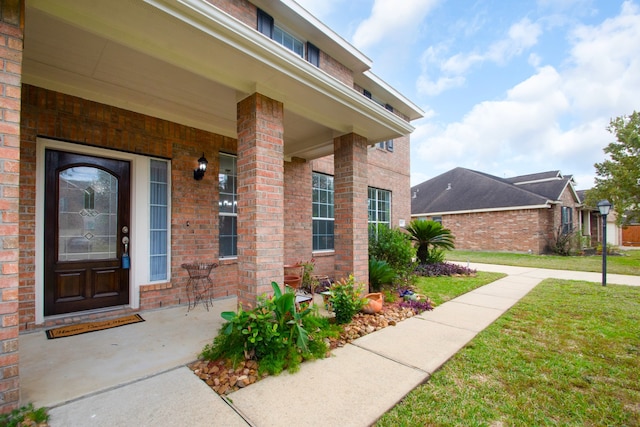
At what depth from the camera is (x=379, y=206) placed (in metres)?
9.61

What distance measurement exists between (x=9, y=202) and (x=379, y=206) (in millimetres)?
8860

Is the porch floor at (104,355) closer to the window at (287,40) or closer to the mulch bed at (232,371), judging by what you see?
the mulch bed at (232,371)

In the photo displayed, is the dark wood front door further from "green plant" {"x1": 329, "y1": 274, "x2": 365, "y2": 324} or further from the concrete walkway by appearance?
"green plant" {"x1": 329, "y1": 274, "x2": 365, "y2": 324}

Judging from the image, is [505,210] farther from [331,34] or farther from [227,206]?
[227,206]

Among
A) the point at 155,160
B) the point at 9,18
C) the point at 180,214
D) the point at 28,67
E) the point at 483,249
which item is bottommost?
the point at 483,249

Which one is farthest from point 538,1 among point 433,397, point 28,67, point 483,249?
point 483,249

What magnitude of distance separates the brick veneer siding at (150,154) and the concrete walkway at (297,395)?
1883mm

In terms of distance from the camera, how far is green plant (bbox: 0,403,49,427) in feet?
5.79

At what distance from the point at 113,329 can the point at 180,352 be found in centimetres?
132

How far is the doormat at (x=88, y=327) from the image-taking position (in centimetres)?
334

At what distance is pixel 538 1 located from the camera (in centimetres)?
589

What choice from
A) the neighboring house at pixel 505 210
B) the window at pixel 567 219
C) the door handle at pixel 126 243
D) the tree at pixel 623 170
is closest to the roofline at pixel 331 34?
the door handle at pixel 126 243

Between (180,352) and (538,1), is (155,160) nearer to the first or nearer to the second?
(180,352)

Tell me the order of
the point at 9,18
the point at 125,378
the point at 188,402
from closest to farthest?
the point at 9,18
the point at 188,402
the point at 125,378
